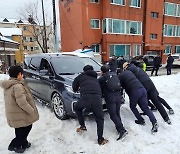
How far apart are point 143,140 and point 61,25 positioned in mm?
26745

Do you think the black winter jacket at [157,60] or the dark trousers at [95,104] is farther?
the black winter jacket at [157,60]

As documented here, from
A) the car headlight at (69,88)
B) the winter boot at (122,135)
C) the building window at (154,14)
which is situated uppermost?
the building window at (154,14)

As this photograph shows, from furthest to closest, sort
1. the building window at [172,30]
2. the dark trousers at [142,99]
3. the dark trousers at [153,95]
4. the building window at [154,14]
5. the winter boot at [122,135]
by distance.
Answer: the building window at [172,30]
the building window at [154,14]
the dark trousers at [153,95]
the dark trousers at [142,99]
the winter boot at [122,135]

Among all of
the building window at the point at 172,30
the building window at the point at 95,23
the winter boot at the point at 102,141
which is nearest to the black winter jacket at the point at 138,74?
the winter boot at the point at 102,141

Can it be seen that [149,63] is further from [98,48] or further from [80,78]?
[80,78]

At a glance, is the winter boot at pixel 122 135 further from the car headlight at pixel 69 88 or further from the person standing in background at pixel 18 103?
the person standing in background at pixel 18 103

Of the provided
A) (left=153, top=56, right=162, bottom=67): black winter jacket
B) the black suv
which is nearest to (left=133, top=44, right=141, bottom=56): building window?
(left=153, top=56, right=162, bottom=67): black winter jacket

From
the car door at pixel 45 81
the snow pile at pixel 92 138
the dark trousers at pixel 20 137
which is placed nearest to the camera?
the dark trousers at pixel 20 137

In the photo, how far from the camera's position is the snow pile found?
374 centimetres

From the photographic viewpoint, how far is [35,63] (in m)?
6.77

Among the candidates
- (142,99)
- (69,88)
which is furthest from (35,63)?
(142,99)

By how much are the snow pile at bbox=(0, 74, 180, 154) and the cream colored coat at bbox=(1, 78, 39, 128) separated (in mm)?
723

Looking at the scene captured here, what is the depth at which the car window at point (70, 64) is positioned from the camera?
5605 mm

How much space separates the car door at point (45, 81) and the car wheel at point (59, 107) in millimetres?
272
